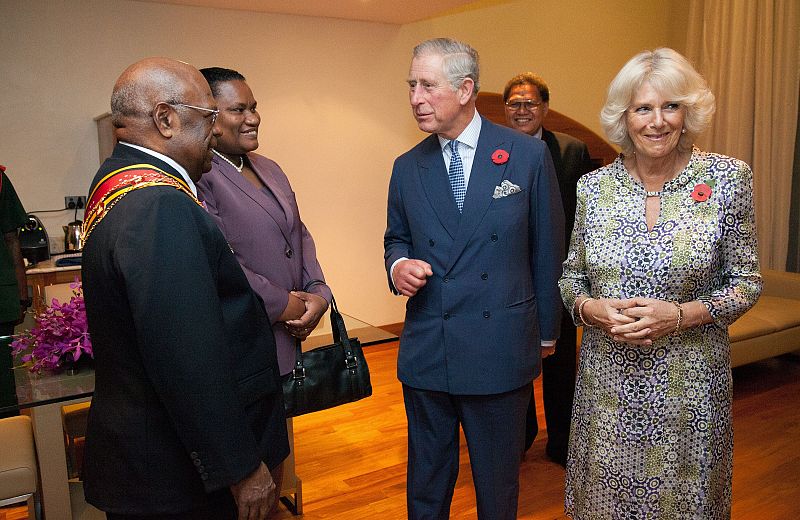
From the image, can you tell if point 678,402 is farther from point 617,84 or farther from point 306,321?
point 306,321

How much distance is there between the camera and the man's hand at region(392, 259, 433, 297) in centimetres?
200

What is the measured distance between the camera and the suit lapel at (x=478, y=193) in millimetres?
2039

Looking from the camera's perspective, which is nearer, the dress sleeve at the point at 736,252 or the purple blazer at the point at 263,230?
the dress sleeve at the point at 736,252

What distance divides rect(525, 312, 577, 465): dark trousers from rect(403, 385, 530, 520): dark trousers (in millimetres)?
1045

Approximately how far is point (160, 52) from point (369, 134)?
1.70 meters

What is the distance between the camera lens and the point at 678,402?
1790 millimetres

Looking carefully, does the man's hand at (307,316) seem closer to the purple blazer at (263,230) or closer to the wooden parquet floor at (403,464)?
the purple blazer at (263,230)

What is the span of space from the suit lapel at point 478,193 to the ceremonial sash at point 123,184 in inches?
35.8

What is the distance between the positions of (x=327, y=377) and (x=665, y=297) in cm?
105

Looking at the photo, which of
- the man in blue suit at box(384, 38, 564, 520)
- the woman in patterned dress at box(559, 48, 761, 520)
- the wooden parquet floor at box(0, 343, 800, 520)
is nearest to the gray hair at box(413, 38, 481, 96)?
the man in blue suit at box(384, 38, 564, 520)

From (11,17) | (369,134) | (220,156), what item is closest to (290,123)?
(369,134)

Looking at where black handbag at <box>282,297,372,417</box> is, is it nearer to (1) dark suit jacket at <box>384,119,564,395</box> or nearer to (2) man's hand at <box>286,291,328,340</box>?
(2) man's hand at <box>286,291,328,340</box>

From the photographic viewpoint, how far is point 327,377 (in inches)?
86.6

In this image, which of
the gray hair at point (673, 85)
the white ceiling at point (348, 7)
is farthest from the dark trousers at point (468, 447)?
the white ceiling at point (348, 7)
